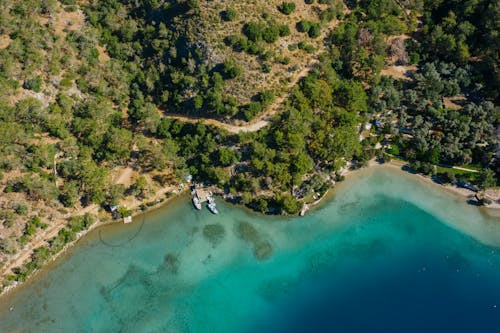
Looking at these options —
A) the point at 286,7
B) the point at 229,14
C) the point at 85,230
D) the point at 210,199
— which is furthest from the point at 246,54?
the point at 85,230

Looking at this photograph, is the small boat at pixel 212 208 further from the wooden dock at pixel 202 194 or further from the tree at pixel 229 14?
the tree at pixel 229 14

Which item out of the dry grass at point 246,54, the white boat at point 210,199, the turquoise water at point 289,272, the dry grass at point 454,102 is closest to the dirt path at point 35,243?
the turquoise water at point 289,272

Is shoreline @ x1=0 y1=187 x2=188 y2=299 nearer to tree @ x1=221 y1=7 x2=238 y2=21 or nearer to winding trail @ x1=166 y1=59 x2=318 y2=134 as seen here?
winding trail @ x1=166 y1=59 x2=318 y2=134

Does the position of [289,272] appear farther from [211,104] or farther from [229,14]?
[229,14]

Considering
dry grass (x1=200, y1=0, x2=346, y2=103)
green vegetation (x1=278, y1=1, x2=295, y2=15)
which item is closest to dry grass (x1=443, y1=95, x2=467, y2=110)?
dry grass (x1=200, y1=0, x2=346, y2=103)

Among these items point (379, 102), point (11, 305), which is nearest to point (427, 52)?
point (379, 102)

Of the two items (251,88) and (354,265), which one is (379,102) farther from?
(354,265)
